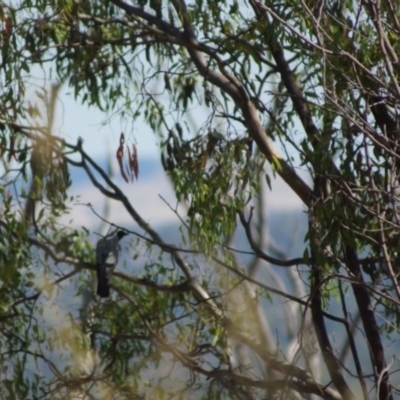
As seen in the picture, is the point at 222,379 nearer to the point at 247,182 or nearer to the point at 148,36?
the point at 247,182

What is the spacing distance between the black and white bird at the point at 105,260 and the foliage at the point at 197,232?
18 cm

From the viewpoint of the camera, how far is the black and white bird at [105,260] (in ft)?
25.9

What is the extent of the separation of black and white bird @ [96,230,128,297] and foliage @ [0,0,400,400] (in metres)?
0.18

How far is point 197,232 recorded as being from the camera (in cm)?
602

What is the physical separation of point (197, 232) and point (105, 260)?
2.16m

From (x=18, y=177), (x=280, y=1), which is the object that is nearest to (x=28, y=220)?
(x=18, y=177)

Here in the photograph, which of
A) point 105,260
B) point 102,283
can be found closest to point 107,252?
point 105,260

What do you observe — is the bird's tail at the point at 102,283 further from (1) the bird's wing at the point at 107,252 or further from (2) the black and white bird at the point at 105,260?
(1) the bird's wing at the point at 107,252

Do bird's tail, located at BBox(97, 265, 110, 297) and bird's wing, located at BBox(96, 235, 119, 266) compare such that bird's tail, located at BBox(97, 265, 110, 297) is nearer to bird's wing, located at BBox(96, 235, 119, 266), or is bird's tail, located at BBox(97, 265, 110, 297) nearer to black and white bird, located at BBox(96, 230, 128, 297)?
black and white bird, located at BBox(96, 230, 128, 297)

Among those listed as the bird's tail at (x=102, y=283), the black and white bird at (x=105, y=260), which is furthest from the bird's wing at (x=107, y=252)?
the bird's tail at (x=102, y=283)

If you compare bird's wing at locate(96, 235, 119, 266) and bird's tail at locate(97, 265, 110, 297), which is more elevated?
bird's wing at locate(96, 235, 119, 266)

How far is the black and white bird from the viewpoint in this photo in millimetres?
7886

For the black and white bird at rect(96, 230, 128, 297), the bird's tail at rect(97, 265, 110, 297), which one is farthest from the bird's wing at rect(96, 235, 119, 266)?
the bird's tail at rect(97, 265, 110, 297)

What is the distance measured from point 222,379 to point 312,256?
1.68 metres
